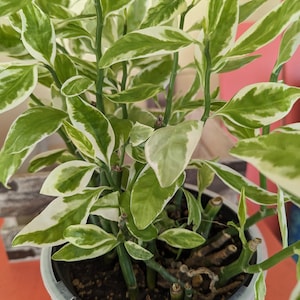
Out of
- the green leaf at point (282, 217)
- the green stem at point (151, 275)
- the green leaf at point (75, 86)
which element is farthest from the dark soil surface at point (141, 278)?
the green leaf at point (75, 86)

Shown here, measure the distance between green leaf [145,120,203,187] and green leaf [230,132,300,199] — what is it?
5 cm

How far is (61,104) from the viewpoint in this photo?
531mm

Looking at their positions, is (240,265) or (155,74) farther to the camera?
(155,74)

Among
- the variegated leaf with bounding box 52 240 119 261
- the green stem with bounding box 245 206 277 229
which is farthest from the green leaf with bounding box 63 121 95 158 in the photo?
the green stem with bounding box 245 206 277 229

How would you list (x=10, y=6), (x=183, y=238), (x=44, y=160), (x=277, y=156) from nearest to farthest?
(x=277, y=156)
(x=10, y=6)
(x=183, y=238)
(x=44, y=160)

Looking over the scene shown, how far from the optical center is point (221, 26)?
1.27ft

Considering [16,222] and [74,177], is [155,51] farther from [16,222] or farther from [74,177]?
[16,222]

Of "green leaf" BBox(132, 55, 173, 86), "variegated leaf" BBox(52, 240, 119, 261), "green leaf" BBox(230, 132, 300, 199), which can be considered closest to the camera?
"green leaf" BBox(230, 132, 300, 199)

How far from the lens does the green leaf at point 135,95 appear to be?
443mm

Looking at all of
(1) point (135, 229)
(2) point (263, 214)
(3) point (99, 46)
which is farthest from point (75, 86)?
(2) point (263, 214)

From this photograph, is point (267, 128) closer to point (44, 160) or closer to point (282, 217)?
point (282, 217)

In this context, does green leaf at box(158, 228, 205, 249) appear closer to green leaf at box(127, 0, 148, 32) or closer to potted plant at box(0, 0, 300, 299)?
potted plant at box(0, 0, 300, 299)

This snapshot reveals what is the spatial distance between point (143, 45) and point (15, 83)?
12cm

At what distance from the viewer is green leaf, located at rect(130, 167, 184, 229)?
1.24 ft
